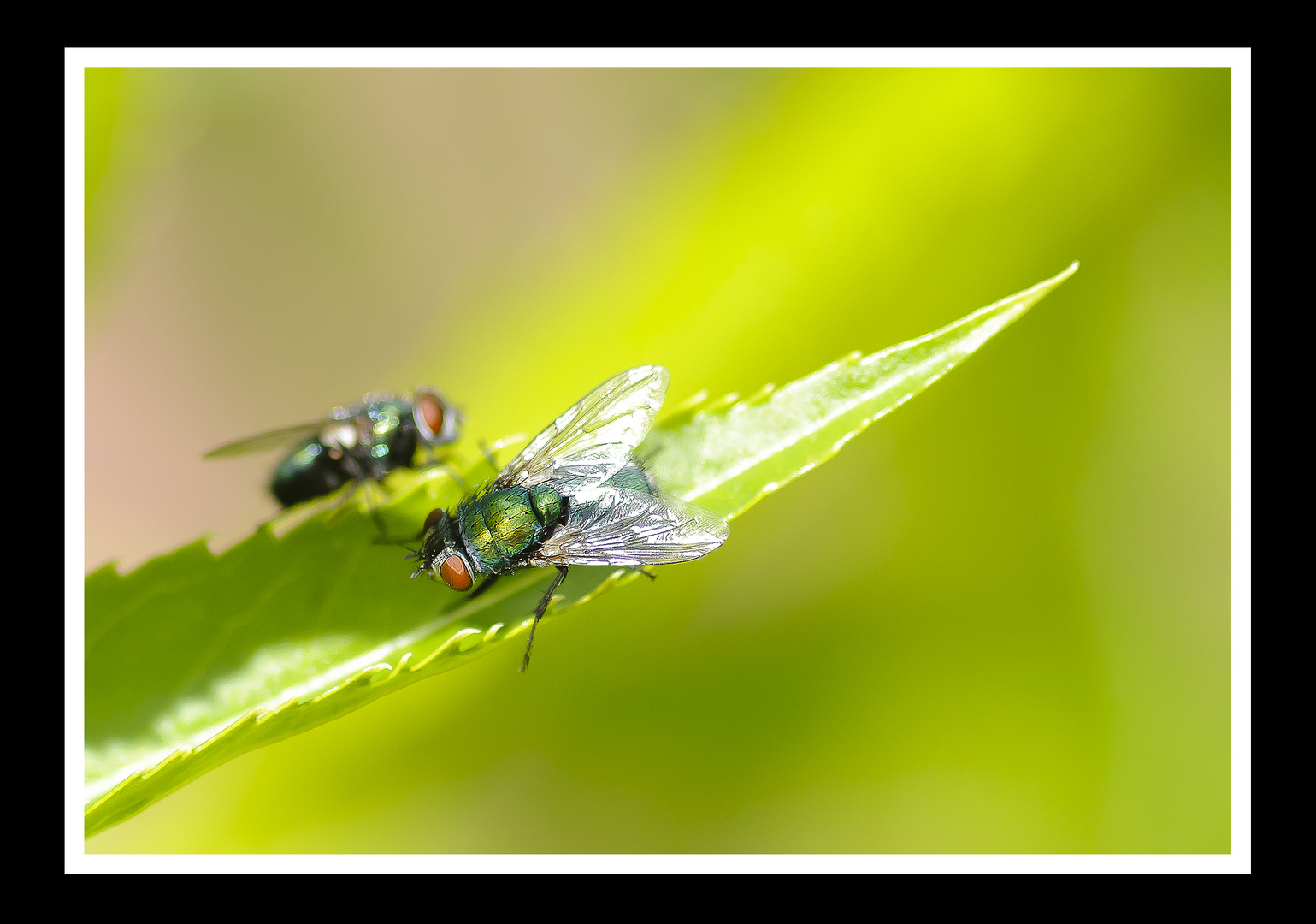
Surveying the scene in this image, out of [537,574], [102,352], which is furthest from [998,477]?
[102,352]

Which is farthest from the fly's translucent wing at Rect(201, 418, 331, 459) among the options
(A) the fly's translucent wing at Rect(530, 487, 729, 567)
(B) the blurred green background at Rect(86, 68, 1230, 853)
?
(A) the fly's translucent wing at Rect(530, 487, 729, 567)

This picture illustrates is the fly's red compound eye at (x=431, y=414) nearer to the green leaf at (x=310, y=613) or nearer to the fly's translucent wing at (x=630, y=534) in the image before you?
the fly's translucent wing at (x=630, y=534)

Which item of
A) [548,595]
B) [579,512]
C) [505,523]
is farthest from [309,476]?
[548,595]

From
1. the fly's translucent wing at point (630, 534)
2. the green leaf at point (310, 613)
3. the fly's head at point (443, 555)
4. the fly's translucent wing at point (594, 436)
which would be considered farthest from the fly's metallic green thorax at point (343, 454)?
the green leaf at point (310, 613)

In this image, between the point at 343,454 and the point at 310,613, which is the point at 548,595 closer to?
the point at 310,613

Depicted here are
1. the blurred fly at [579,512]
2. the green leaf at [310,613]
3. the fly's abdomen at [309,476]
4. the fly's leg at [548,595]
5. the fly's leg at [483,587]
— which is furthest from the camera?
the fly's abdomen at [309,476]

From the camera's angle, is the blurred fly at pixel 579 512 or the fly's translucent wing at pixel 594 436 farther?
the fly's translucent wing at pixel 594 436

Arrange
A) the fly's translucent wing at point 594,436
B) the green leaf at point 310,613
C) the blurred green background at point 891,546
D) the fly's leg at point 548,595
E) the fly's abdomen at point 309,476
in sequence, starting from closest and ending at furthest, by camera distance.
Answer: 1. the green leaf at point 310,613
2. the fly's leg at point 548,595
3. the fly's translucent wing at point 594,436
4. the blurred green background at point 891,546
5. the fly's abdomen at point 309,476

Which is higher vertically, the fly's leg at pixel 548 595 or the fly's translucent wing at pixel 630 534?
the fly's translucent wing at pixel 630 534
